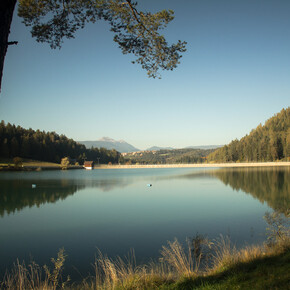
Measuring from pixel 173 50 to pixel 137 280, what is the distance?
584 cm

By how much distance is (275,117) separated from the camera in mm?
134750

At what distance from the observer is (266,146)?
346ft

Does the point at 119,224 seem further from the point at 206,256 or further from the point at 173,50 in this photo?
the point at 173,50

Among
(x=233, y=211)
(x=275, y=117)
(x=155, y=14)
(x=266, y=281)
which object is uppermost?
(x=275, y=117)

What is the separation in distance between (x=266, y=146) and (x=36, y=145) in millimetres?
95603

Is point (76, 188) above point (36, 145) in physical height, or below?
below

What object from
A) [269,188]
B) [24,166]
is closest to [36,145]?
[24,166]

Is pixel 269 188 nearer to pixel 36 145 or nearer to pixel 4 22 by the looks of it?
pixel 4 22

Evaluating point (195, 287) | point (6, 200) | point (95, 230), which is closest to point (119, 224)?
point (95, 230)

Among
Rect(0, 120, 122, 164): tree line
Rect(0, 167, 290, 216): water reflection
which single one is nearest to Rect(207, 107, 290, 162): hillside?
Rect(0, 167, 290, 216): water reflection

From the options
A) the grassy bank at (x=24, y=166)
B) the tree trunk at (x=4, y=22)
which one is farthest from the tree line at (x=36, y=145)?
the tree trunk at (x=4, y=22)

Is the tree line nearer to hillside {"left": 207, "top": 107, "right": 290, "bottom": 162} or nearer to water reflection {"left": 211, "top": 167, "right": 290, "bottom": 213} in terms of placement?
hillside {"left": 207, "top": 107, "right": 290, "bottom": 162}

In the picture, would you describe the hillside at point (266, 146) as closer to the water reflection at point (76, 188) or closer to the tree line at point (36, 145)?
the water reflection at point (76, 188)

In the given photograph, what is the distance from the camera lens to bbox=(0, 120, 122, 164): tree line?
9288cm
